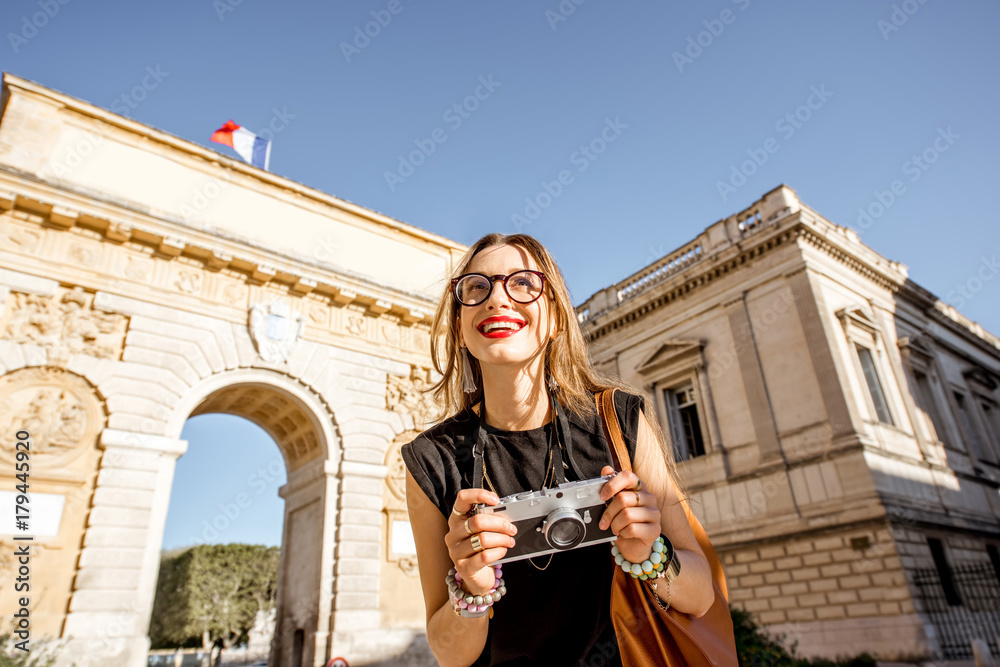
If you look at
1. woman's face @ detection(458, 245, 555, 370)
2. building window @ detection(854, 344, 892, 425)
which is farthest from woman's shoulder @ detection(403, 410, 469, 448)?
building window @ detection(854, 344, 892, 425)

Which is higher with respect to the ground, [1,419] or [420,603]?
[1,419]

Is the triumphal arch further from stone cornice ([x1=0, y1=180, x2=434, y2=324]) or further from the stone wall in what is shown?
the stone wall

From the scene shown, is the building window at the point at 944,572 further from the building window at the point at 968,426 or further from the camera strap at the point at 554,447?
the camera strap at the point at 554,447

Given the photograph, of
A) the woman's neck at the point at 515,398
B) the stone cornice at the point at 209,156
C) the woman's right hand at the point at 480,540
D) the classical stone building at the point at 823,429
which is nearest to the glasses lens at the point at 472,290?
the woman's neck at the point at 515,398

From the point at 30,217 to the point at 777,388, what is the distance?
707 inches

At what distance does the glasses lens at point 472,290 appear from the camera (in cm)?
193

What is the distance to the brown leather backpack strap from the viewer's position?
1694 millimetres

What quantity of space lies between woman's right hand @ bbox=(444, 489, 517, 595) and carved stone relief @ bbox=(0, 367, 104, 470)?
10776 millimetres

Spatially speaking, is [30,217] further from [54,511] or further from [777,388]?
[777,388]

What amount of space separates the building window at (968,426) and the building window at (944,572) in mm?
6475

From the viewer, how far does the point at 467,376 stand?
2189mm

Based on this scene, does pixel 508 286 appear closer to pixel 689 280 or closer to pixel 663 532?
pixel 663 532

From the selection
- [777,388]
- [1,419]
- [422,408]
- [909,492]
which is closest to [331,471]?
[422,408]

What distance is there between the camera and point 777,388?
17234 mm
